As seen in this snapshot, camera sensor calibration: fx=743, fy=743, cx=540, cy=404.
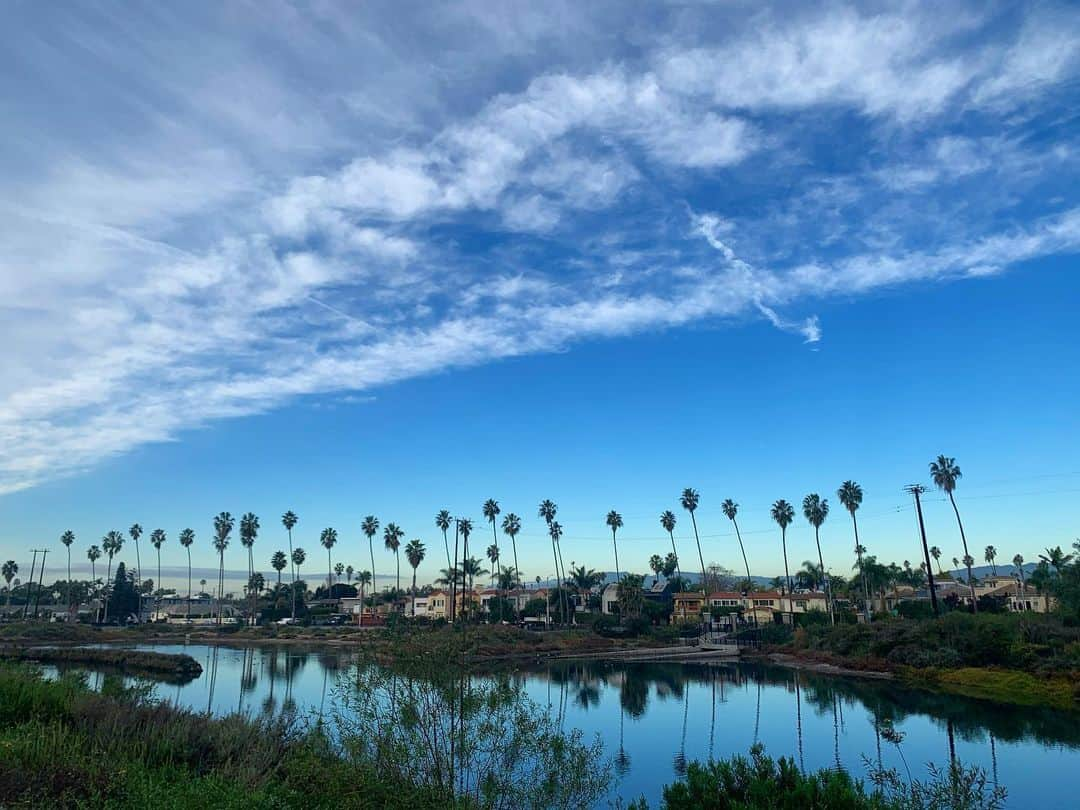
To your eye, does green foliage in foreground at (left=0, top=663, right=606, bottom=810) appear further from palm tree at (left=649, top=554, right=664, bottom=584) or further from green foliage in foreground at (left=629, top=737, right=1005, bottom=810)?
palm tree at (left=649, top=554, right=664, bottom=584)

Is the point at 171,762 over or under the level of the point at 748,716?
over

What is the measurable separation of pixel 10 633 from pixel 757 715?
9214 cm

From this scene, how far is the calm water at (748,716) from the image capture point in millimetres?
31250

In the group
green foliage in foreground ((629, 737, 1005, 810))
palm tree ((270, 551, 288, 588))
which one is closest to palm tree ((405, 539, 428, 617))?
palm tree ((270, 551, 288, 588))

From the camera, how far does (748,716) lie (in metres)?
44.8

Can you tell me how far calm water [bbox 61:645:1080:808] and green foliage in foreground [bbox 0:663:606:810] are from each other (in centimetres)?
351

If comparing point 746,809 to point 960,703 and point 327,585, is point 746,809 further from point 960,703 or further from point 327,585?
point 327,585

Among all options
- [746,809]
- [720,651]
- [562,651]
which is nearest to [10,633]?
[562,651]

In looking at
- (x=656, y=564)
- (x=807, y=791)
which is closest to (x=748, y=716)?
(x=807, y=791)

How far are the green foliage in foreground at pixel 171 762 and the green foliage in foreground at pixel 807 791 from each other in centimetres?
249

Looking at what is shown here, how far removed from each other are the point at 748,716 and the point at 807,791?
115 ft

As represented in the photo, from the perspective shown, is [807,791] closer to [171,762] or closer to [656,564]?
[171,762]

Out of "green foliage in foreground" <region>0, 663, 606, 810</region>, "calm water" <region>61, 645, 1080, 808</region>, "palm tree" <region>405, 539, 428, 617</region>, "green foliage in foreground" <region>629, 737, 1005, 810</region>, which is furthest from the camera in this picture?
"palm tree" <region>405, 539, 428, 617</region>

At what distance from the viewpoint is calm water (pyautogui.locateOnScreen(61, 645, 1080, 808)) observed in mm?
31250
